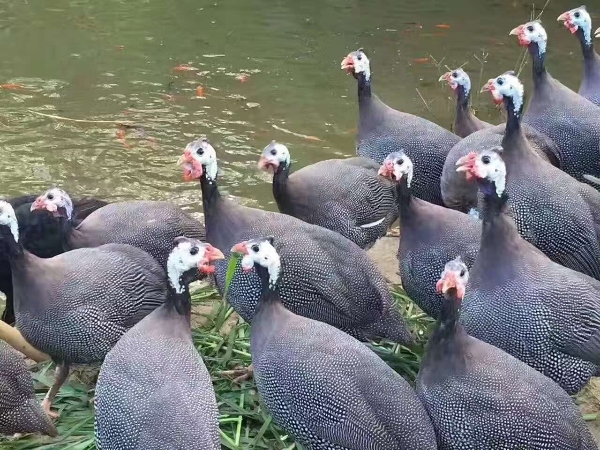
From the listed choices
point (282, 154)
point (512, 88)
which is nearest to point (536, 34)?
point (512, 88)

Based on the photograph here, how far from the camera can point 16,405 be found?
3.35 meters

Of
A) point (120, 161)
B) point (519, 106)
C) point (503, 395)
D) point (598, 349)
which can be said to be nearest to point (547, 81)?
point (519, 106)

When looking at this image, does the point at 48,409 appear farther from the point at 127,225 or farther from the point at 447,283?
the point at 447,283

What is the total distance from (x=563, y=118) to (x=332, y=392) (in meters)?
2.80

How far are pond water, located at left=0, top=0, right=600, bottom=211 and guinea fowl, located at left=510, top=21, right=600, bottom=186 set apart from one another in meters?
1.94

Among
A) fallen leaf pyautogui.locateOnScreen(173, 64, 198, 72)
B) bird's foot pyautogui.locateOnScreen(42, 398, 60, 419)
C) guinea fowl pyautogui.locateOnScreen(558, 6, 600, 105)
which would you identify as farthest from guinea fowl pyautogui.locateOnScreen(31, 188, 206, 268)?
fallen leaf pyautogui.locateOnScreen(173, 64, 198, 72)

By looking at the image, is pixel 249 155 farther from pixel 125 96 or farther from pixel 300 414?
pixel 300 414

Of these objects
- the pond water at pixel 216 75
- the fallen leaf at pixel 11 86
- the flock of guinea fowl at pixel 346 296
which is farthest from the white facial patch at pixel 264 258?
the fallen leaf at pixel 11 86

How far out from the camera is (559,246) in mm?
4230

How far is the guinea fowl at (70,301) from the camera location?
371cm

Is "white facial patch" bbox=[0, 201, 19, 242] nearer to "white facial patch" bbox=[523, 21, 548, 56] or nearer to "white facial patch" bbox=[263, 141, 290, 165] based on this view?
"white facial patch" bbox=[263, 141, 290, 165]

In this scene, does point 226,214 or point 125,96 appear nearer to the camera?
point 226,214

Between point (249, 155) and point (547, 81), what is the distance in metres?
2.51

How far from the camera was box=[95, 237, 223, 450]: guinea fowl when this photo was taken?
2891 mm
